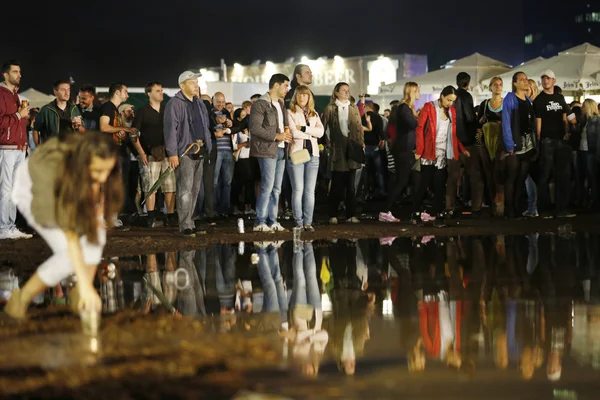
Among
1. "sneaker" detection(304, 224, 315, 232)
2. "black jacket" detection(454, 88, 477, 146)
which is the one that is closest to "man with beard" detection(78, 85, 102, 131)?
"sneaker" detection(304, 224, 315, 232)

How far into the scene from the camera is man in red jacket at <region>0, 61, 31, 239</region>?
1368 centimetres

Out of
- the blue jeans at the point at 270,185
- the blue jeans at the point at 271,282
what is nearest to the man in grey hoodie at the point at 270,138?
the blue jeans at the point at 270,185

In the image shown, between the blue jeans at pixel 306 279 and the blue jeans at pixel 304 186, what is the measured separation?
72.6 inches

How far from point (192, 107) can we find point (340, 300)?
615cm

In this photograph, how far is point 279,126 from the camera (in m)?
14.4

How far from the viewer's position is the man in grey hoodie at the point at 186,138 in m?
13.8

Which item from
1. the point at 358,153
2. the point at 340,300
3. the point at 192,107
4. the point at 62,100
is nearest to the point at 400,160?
the point at 358,153

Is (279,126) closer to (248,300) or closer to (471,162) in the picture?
(471,162)

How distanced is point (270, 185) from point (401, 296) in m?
5.79

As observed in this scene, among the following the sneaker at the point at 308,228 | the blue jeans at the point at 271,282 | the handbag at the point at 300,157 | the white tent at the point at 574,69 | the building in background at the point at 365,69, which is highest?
the building in background at the point at 365,69

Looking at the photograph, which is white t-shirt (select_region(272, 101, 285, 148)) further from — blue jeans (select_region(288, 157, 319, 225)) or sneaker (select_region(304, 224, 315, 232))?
sneaker (select_region(304, 224, 315, 232))

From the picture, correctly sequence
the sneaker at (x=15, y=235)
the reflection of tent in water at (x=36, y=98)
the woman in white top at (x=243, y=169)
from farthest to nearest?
1. the reflection of tent in water at (x=36, y=98)
2. the woman in white top at (x=243, y=169)
3. the sneaker at (x=15, y=235)

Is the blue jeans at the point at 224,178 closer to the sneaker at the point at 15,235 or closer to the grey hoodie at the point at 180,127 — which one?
the grey hoodie at the point at 180,127

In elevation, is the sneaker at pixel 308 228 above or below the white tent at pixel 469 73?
below
